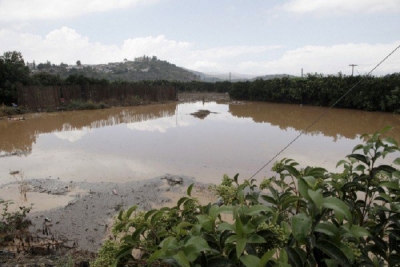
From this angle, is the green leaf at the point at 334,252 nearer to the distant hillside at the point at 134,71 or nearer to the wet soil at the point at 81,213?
the wet soil at the point at 81,213

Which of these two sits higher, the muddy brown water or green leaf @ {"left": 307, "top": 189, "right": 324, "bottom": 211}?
green leaf @ {"left": 307, "top": 189, "right": 324, "bottom": 211}

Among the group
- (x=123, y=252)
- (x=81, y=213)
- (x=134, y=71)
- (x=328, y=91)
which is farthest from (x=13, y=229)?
(x=134, y=71)

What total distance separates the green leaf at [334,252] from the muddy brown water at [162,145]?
17.1ft

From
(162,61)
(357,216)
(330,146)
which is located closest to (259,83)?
(330,146)

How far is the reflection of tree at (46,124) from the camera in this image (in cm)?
951

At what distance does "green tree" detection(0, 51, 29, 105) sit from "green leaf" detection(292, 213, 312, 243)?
64.1 ft

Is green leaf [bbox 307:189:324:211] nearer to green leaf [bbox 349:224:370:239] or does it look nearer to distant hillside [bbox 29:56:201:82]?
green leaf [bbox 349:224:370:239]

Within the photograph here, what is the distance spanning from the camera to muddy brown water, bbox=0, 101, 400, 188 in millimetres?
6688

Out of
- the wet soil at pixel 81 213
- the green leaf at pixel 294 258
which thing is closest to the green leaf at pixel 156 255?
the green leaf at pixel 294 258

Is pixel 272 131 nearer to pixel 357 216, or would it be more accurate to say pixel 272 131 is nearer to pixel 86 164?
pixel 86 164

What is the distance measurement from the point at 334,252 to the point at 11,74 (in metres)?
20.7

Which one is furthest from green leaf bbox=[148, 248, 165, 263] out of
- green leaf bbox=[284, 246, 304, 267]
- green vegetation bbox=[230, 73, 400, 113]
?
green vegetation bbox=[230, 73, 400, 113]

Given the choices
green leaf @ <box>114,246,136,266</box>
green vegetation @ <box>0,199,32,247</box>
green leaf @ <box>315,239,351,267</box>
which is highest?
green leaf @ <box>315,239,351,267</box>

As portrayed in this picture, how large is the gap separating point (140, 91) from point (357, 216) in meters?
23.0
